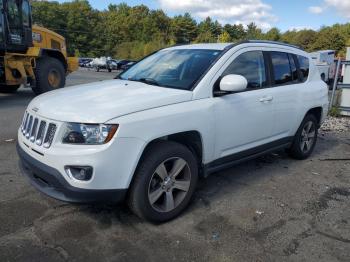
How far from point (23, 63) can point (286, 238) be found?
988cm

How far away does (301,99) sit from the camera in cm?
525

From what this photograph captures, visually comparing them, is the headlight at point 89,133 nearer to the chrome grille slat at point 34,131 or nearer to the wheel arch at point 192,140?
the chrome grille slat at point 34,131

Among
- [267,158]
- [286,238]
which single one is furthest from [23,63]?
[286,238]

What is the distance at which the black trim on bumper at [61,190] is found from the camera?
3.02 m

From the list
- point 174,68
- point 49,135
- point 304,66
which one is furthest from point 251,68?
point 49,135

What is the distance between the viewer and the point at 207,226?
139 inches

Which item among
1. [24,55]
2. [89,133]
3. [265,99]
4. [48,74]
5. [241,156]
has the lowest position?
[241,156]

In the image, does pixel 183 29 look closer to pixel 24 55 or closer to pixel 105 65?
pixel 105 65

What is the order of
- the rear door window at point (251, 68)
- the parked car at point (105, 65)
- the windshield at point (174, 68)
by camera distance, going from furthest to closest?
the parked car at point (105, 65) → the rear door window at point (251, 68) → the windshield at point (174, 68)

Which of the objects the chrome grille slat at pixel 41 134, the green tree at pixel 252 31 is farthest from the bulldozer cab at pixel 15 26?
the green tree at pixel 252 31

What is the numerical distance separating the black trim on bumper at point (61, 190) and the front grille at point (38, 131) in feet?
0.60

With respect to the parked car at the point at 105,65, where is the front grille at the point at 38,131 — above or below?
above

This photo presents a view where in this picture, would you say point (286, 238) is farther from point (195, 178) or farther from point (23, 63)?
point (23, 63)

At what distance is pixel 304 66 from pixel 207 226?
325cm
